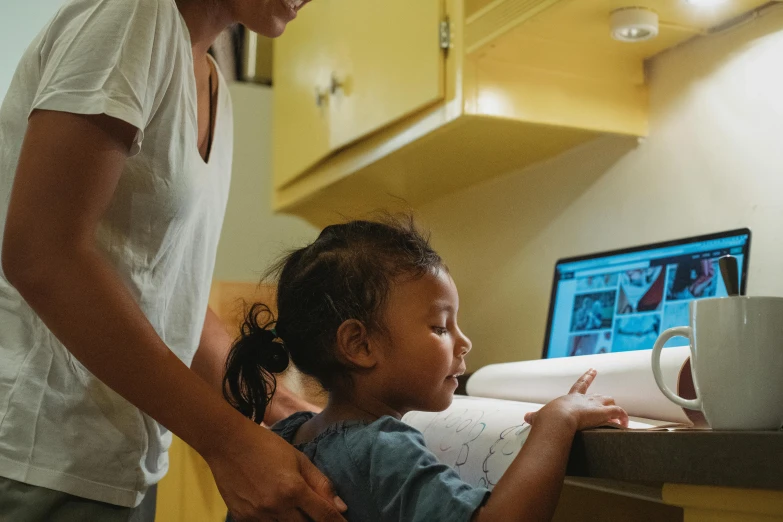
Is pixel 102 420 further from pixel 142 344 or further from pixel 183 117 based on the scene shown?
pixel 183 117

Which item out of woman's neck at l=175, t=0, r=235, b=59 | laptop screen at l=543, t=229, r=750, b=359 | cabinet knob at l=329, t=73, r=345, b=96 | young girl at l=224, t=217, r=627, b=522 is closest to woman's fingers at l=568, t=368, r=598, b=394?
young girl at l=224, t=217, r=627, b=522

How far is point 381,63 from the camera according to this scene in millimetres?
1450

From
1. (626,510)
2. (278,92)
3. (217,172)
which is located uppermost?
(278,92)

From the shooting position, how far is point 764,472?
0.48 metres

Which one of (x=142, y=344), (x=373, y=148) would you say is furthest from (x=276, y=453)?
(x=373, y=148)

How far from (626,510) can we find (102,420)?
21.1 inches

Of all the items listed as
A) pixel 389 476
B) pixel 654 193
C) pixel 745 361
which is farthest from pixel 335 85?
pixel 745 361

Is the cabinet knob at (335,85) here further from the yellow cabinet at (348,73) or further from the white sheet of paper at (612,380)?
the white sheet of paper at (612,380)

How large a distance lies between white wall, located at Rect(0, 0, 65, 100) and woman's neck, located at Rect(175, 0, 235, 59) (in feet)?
4.92

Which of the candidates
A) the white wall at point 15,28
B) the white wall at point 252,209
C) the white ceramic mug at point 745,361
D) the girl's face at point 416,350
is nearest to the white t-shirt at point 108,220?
the girl's face at point 416,350

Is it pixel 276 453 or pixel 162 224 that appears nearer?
pixel 276 453

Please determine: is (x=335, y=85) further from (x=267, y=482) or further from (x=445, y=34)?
(x=267, y=482)

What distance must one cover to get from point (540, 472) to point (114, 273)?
14.3 inches

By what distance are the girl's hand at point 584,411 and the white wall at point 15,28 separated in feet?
6.33
